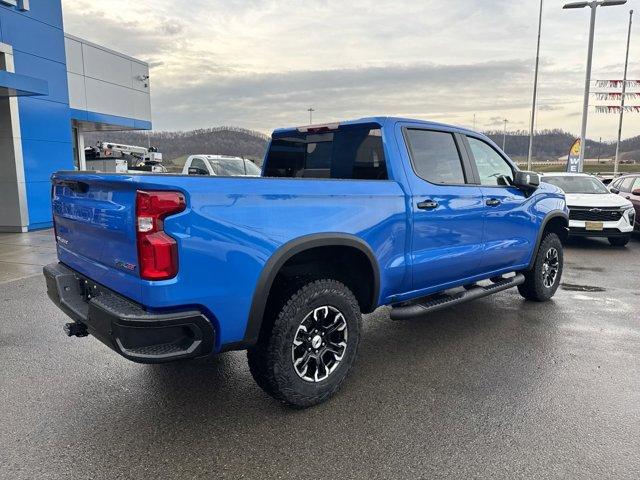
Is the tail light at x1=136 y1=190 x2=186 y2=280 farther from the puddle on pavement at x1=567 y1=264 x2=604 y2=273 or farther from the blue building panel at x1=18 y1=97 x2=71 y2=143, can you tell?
the blue building panel at x1=18 y1=97 x2=71 y2=143

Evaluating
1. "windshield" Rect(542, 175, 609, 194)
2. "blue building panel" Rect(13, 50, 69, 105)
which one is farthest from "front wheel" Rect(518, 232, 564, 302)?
"blue building panel" Rect(13, 50, 69, 105)

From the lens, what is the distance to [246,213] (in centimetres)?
273

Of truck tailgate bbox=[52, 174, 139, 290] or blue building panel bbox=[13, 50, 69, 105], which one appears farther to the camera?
blue building panel bbox=[13, 50, 69, 105]

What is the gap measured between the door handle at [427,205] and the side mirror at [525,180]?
4.96 feet

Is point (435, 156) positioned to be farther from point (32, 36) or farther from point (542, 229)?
point (32, 36)

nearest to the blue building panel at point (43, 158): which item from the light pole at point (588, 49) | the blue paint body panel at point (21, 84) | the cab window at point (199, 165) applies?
the blue paint body panel at point (21, 84)

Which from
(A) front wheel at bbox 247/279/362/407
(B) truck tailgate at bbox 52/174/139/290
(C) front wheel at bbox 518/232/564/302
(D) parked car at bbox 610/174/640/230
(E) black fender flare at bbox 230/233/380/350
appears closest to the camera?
(B) truck tailgate at bbox 52/174/139/290

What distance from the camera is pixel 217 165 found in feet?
44.2

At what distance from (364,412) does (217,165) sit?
1125 centimetres

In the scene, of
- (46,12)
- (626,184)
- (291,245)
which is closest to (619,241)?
(626,184)

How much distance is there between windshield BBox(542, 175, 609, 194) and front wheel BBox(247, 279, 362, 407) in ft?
29.5

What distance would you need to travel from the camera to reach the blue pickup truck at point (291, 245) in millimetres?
2516

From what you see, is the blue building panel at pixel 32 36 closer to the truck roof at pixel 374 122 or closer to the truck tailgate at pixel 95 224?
the truck roof at pixel 374 122

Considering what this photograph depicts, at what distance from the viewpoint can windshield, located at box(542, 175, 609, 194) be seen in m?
10.6
